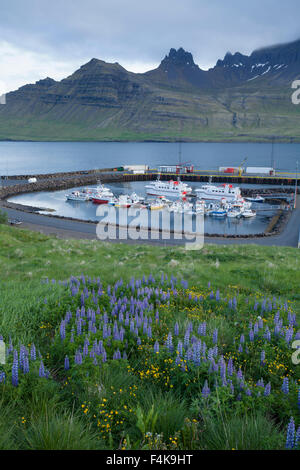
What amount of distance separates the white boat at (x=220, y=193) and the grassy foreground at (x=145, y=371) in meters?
78.9

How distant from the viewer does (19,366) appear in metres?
4.61

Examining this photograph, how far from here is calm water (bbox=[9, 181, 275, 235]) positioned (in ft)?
194

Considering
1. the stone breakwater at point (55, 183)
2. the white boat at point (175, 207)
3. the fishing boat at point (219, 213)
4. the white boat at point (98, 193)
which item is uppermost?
the stone breakwater at point (55, 183)

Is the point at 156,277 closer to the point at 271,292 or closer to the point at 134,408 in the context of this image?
the point at 271,292

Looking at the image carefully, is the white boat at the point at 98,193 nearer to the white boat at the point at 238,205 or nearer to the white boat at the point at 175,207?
the white boat at the point at 175,207

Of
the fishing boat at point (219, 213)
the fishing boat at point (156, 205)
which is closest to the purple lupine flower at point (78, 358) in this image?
the fishing boat at point (219, 213)

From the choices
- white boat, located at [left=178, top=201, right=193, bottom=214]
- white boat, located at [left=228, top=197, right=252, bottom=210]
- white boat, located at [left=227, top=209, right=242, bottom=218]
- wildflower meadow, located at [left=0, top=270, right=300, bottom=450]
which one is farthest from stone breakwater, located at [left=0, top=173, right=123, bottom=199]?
wildflower meadow, located at [left=0, top=270, right=300, bottom=450]

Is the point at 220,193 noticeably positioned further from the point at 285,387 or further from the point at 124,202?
the point at 285,387

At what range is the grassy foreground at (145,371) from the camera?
3.58m

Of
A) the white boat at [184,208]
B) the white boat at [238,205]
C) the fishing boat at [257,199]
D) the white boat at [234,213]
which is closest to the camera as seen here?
the white boat at [234,213]

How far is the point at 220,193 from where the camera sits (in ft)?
290

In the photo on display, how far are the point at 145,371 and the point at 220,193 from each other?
86.6 meters

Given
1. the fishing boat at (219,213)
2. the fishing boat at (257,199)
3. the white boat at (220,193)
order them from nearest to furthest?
1. the fishing boat at (219,213)
2. the fishing boat at (257,199)
3. the white boat at (220,193)
